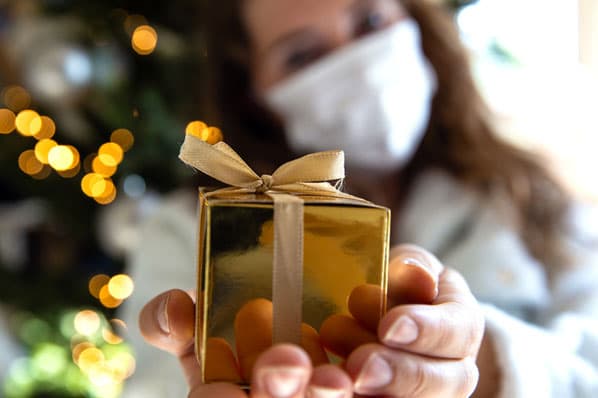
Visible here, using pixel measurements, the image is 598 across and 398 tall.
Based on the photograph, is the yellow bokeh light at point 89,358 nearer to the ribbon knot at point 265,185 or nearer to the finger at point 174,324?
the finger at point 174,324

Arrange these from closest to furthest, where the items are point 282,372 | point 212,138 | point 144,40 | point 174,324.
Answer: point 282,372
point 174,324
point 212,138
point 144,40

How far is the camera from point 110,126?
0.91 m

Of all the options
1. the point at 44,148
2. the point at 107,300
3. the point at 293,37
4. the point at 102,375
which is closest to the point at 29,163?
the point at 44,148

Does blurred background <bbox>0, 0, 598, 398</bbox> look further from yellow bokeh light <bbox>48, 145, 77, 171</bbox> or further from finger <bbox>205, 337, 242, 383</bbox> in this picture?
finger <bbox>205, 337, 242, 383</bbox>

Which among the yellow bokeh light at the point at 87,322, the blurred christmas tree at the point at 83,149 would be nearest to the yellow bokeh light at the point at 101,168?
the blurred christmas tree at the point at 83,149

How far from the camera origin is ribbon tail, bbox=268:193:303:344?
0.30 metres

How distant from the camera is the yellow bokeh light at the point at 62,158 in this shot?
0.94m

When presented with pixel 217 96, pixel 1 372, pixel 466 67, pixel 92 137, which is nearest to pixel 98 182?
pixel 92 137

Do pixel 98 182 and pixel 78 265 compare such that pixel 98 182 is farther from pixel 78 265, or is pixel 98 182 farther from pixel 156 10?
pixel 156 10

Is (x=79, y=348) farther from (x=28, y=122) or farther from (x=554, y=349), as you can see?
(x=554, y=349)

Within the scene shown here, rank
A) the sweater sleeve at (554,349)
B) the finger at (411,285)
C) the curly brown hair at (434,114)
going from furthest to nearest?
the curly brown hair at (434,114) < the sweater sleeve at (554,349) < the finger at (411,285)

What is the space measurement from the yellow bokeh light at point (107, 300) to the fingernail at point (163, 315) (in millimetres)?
599

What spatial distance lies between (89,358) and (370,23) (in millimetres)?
682

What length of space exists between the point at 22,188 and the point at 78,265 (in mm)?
156
